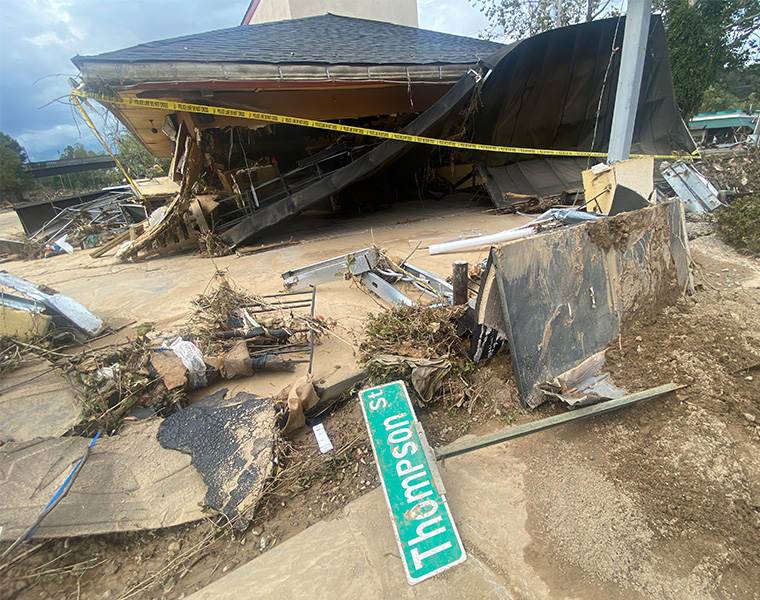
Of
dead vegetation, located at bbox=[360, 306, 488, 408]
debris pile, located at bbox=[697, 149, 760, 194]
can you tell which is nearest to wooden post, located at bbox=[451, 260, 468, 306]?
dead vegetation, located at bbox=[360, 306, 488, 408]

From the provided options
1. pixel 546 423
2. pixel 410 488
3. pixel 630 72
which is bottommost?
pixel 410 488

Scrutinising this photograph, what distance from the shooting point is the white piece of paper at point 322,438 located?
2.36 meters

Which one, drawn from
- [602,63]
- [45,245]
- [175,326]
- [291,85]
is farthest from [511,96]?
[45,245]

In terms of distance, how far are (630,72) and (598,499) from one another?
21.8 feet

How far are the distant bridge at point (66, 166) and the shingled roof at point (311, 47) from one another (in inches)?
1007

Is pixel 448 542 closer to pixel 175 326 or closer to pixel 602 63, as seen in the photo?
pixel 175 326

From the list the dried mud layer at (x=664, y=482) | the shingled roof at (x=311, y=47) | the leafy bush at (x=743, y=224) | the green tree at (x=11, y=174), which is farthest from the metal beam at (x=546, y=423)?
the green tree at (x=11, y=174)

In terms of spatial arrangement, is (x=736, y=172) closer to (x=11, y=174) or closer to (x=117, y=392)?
(x=117, y=392)

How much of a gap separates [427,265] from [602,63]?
7017 mm

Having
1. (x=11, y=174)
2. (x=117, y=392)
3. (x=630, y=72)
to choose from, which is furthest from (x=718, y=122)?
(x=11, y=174)

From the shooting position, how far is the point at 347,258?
4.49 metres

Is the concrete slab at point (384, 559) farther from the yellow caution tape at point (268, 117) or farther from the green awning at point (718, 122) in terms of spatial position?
the green awning at point (718, 122)

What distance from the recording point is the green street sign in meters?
1.64

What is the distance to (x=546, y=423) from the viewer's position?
203cm
